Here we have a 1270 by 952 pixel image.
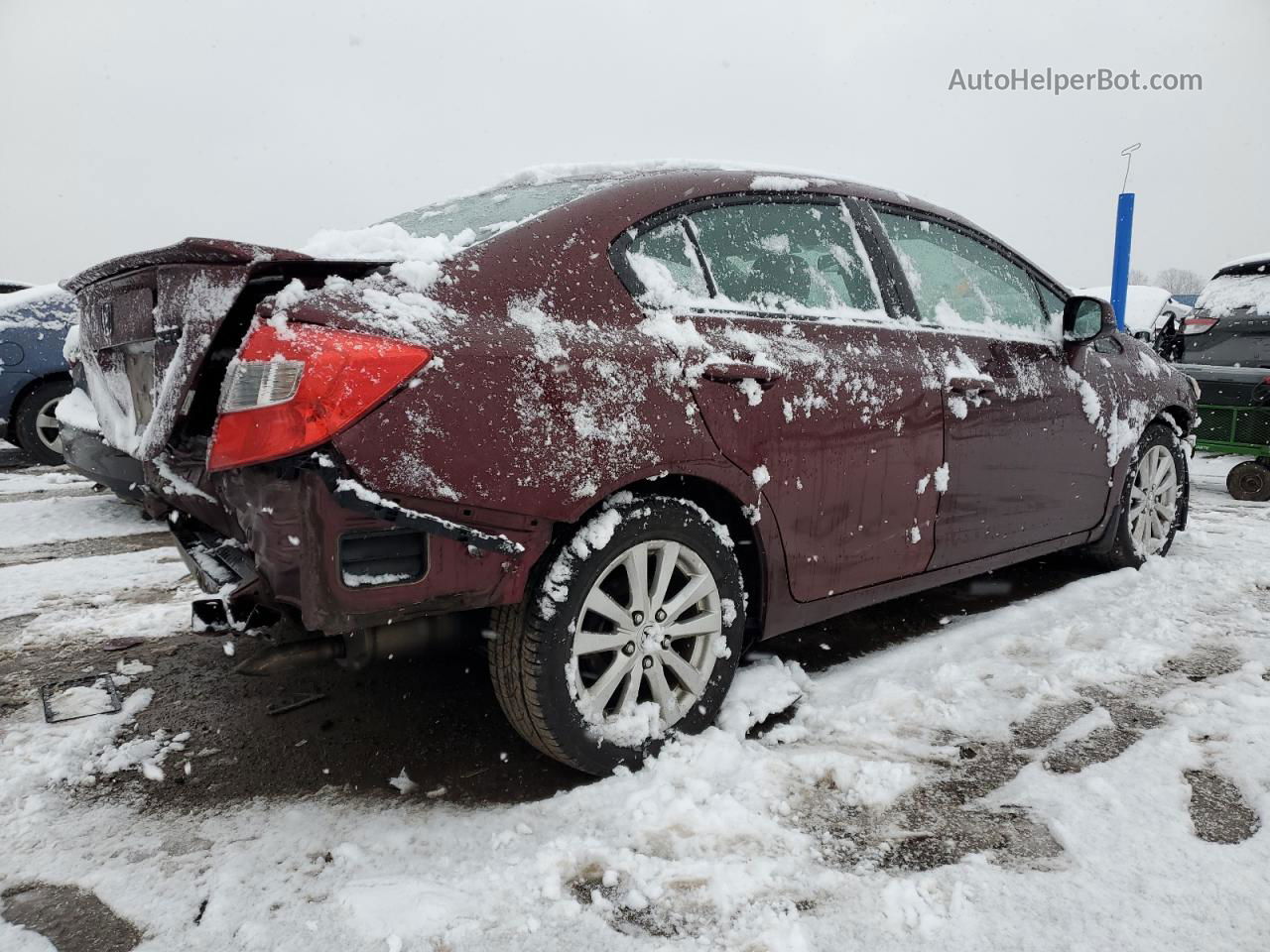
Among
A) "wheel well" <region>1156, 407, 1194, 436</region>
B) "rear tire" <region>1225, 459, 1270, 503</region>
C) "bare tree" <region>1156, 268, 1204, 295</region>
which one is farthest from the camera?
"bare tree" <region>1156, 268, 1204, 295</region>

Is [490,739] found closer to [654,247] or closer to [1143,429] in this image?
[654,247]

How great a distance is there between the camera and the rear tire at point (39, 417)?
21.7ft

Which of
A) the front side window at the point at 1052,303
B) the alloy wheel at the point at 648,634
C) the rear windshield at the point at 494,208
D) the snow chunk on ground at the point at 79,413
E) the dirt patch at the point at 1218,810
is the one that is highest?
the rear windshield at the point at 494,208

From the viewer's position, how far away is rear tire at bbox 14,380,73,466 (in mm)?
6621

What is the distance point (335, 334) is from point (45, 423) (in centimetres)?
652

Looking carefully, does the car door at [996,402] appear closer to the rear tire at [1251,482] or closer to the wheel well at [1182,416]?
the wheel well at [1182,416]

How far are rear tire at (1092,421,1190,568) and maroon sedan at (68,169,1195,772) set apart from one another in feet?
4.16

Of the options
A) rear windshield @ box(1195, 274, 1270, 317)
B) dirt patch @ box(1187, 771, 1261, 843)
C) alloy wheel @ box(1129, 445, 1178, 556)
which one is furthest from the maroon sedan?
rear windshield @ box(1195, 274, 1270, 317)

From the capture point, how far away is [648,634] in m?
2.17

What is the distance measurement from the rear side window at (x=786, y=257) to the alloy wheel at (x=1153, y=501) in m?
2.21

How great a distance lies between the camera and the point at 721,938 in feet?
5.16

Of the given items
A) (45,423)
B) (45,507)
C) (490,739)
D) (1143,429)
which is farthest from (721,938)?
(45,423)

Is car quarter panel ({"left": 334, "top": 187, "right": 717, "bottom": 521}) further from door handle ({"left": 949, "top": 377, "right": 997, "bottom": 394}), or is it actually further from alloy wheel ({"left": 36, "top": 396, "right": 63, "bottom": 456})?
alloy wheel ({"left": 36, "top": 396, "right": 63, "bottom": 456})

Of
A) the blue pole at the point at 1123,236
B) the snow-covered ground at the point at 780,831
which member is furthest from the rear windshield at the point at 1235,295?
the snow-covered ground at the point at 780,831
